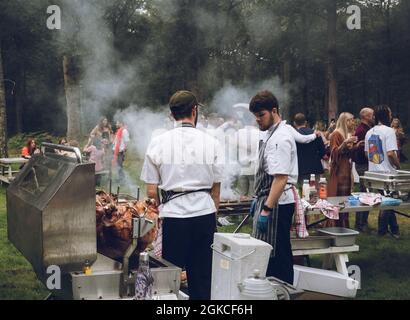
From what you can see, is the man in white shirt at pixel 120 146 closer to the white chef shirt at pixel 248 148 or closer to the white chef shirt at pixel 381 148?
the white chef shirt at pixel 248 148

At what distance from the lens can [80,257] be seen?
412cm

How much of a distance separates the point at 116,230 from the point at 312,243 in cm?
227

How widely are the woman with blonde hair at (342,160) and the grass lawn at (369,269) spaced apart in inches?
24.6

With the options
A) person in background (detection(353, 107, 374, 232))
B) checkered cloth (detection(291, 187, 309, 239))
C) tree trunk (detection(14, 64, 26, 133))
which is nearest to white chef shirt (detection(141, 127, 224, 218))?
checkered cloth (detection(291, 187, 309, 239))

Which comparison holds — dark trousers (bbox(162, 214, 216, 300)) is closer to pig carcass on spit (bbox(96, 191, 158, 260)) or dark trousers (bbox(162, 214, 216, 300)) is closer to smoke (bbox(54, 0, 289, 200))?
pig carcass on spit (bbox(96, 191, 158, 260))

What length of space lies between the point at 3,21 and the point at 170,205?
912 inches

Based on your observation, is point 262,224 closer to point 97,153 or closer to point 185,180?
point 185,180

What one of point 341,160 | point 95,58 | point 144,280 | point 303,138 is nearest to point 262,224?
point 144,280

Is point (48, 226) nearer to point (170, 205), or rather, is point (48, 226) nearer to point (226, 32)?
point (170, 205)

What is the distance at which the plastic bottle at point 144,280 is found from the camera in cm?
407

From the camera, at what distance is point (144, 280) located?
13.4 feet

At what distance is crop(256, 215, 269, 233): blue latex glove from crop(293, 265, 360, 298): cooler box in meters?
1.21

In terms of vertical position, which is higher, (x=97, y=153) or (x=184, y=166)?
(x=184, y=166)

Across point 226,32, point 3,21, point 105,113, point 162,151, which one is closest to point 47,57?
point 3,21
